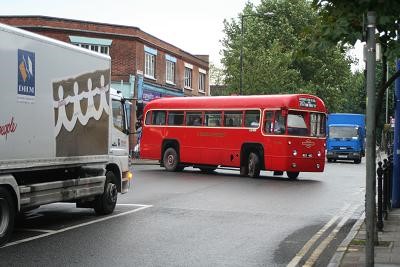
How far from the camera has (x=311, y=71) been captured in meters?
54.9

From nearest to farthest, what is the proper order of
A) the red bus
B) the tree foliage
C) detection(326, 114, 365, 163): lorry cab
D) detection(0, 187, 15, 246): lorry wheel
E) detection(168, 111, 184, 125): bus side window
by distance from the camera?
detection(0, 187, 15, 246): lorry wheel
the red bus
detection(168, 111, 184, 125): bus side window
detection(326, 114, 365, 163): lorry cab
the tree foliage

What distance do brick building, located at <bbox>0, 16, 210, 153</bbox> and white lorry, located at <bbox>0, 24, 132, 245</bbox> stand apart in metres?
18.9

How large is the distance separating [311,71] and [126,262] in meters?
49.2

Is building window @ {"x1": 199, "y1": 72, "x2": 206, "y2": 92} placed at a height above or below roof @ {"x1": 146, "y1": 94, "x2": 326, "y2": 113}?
above

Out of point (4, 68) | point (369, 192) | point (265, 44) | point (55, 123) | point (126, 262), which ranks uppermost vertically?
point (265, 44)

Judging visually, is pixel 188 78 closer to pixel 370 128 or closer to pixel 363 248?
pixel 363 248

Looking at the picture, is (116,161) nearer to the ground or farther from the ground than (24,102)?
nearer to the ground

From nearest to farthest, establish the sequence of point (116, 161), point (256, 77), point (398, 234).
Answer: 1. point (398, 234)
2. point (116, 161)
3. point (256, 77)

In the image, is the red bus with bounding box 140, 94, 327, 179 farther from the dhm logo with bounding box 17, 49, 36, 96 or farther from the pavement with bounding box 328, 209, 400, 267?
the dhm logo with bounding box 17, 49, 36, 96

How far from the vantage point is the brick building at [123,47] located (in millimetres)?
34500

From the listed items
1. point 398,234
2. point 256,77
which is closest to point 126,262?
point 398,234

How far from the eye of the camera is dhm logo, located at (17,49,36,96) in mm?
8656

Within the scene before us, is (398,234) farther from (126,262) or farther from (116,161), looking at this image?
(116,161)

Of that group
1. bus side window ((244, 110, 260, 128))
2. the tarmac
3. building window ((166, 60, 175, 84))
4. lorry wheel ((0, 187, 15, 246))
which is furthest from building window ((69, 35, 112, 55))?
lorry wheel ((0, 187, 15, 246))
